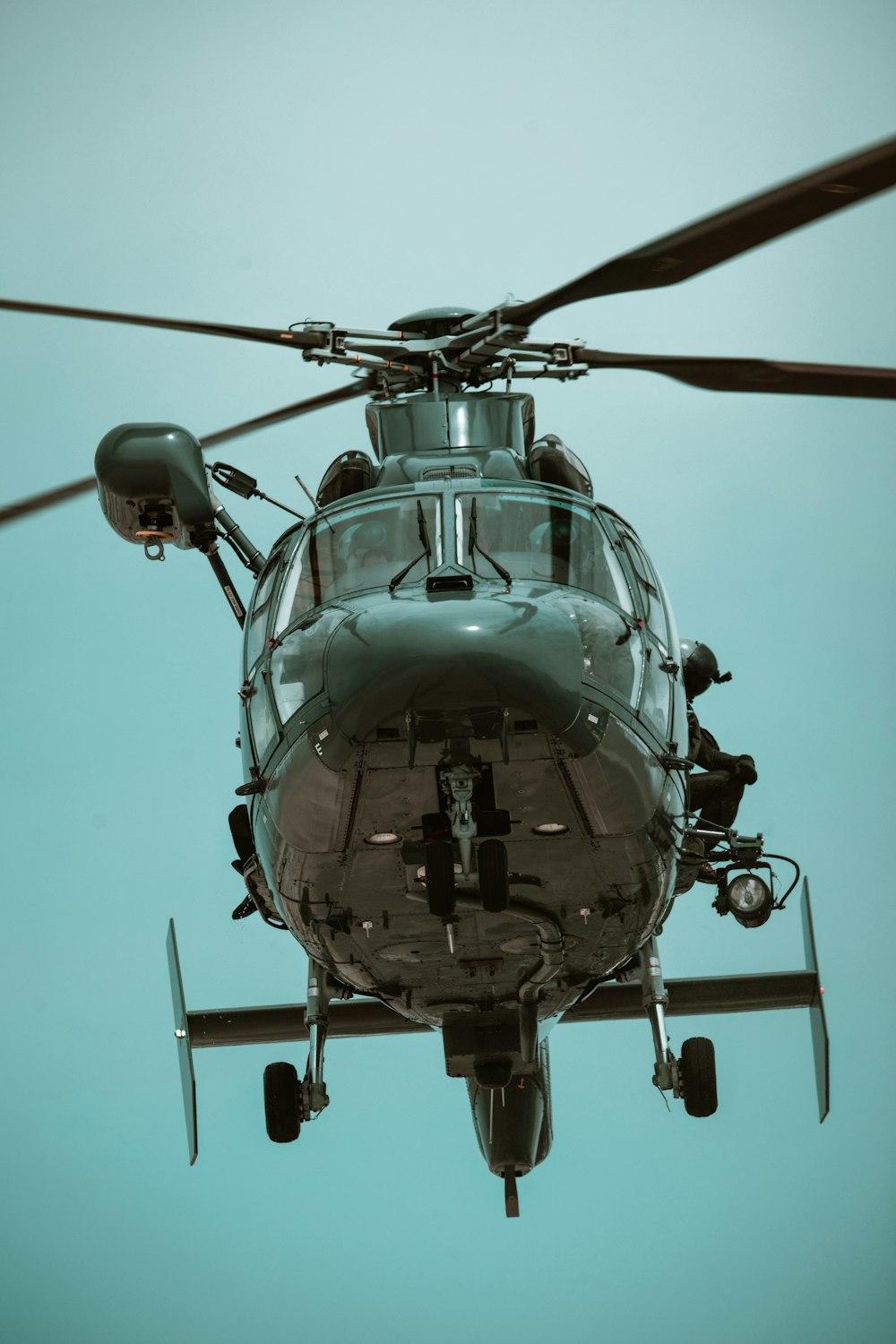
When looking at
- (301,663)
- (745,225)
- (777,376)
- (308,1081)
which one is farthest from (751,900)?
(745,225)

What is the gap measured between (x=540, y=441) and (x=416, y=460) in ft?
3.18

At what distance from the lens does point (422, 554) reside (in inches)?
394

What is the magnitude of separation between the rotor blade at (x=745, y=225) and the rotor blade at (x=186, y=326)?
101 inches

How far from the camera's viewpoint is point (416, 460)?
37.7 feet

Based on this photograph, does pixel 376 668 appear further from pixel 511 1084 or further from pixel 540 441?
pixel 511 1084

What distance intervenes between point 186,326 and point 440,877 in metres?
A: 4.05

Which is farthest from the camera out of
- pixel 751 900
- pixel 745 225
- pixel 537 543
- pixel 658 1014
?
pixel 751 900

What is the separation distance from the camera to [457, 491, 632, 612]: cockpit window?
9.98m

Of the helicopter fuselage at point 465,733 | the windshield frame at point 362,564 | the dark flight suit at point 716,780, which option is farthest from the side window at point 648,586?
the windshield frame at point 362,564

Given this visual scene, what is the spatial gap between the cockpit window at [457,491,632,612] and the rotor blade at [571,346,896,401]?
1.03 m

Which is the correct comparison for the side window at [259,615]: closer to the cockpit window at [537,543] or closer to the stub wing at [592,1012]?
the cockpit window at [537,543]

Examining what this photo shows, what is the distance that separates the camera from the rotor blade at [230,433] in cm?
1022

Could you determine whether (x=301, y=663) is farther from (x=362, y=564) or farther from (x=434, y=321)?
(x=434, y=321)

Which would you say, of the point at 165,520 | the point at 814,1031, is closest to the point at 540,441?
the point at 165,520
